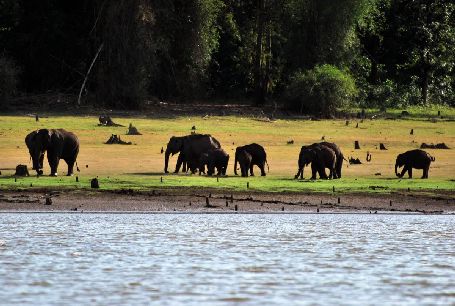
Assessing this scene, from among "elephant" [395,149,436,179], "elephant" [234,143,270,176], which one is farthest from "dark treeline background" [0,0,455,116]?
"elephant" [395,149,436,179]

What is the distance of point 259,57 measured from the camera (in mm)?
57594

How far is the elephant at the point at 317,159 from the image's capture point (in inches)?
1261

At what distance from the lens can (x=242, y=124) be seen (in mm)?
46656

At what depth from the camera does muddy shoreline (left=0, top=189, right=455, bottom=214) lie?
26000 millimetres

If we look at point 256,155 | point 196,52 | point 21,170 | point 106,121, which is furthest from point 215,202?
point 196,52

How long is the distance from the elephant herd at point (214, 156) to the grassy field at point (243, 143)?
0.48 m

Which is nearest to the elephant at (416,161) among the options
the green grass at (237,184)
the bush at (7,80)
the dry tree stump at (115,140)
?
the green grass at (237,184)

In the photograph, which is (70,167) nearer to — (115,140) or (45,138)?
(45,138)

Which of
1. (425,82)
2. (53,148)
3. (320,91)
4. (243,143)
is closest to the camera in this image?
(53,148)

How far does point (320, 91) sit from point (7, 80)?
13.8 metres

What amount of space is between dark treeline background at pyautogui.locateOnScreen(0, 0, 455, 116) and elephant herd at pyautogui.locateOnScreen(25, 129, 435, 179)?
50.9ft

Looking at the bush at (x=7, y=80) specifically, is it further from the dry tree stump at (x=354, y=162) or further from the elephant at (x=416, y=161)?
the elephant at (x=416, y=161)

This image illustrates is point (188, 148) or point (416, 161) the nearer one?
point (416, 161)

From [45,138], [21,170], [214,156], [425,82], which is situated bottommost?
[21,170]
